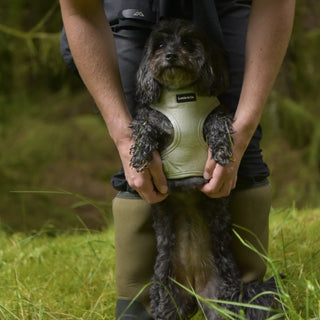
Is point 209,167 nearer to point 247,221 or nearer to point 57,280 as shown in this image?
point 247,221

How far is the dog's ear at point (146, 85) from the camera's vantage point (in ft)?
5.22

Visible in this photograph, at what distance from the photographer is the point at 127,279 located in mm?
1951

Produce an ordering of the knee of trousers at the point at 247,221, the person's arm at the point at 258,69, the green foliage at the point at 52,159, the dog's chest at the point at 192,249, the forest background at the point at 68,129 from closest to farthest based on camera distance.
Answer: the person's arm at the point at 258,69
the dog's chest at the point at 192,249
the knee of trousers at the point at 247,221
the green foliage at the point at 52,159
the forest background at the point at 68,129

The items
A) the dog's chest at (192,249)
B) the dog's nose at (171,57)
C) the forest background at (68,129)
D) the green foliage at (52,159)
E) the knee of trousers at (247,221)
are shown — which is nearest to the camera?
the dog's nose at (171,57)

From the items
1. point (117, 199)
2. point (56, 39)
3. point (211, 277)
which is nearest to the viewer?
point (211, 277)

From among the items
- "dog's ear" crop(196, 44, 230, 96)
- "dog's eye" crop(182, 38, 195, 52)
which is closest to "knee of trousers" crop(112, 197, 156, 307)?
"dog's ear" crop(196, 44, 230, 96)

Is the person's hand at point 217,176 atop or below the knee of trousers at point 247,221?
atop

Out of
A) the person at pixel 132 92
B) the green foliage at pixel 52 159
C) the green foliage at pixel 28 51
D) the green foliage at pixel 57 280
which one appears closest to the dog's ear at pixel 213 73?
the person at pixel 132 92

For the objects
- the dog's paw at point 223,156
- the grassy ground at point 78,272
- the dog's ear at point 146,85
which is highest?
the dog's ear at point 146,85

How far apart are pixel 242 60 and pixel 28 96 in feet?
14.8

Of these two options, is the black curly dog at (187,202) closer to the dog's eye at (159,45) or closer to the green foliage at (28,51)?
the dog's eye at (159,45)

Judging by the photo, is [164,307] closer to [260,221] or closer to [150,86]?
[260,221]

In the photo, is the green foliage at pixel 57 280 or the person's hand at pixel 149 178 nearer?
the person's hand at pixel 149 178

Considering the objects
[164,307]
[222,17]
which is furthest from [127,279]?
[222,17]
